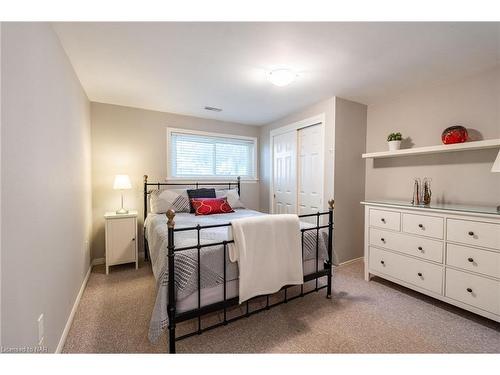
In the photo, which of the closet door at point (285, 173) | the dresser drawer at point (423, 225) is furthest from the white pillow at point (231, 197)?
the dresser drawer at point (423, 225)

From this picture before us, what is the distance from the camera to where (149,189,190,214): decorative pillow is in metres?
2.99

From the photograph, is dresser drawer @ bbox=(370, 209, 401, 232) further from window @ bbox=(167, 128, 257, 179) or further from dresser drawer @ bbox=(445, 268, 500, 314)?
window @ bbox=(167, 128, 257, 179)

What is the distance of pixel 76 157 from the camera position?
2.17 m

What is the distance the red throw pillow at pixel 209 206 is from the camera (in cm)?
299

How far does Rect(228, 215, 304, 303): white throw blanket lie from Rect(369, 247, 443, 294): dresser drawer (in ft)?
3.77

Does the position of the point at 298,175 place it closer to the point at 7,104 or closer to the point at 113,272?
the point at 113,272

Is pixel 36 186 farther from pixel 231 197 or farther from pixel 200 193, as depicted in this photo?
pixel 231 197

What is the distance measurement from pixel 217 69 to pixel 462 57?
2204 mm

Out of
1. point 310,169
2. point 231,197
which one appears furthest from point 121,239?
point 310,169

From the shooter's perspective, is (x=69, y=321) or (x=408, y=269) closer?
(x=69, y=321)

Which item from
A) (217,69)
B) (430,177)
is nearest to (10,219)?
(217,69)

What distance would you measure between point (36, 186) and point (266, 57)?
1.90 meters

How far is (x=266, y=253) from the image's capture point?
172 centimetres

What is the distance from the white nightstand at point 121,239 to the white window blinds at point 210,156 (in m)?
1.07
